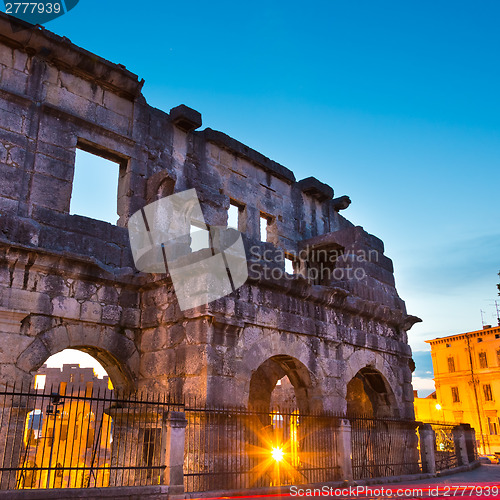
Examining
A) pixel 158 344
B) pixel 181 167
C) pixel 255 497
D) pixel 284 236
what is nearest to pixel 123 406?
pixel 158 344

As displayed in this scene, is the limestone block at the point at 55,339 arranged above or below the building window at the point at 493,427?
above

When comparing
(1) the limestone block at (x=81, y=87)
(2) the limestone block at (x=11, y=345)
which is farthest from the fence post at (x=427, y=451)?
(1) the limestone block at (x=81, y=87)

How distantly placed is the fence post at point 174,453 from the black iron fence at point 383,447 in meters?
4.10

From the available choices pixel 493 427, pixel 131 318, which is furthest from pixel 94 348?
pixel 493 427

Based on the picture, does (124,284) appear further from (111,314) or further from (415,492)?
(415,492)

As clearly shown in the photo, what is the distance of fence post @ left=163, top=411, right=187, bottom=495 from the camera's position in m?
6.01

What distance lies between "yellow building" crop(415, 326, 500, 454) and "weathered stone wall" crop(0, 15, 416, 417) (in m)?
27.6

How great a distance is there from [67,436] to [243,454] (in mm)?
3374

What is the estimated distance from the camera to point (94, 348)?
8531 mm

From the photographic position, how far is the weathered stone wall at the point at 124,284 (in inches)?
299

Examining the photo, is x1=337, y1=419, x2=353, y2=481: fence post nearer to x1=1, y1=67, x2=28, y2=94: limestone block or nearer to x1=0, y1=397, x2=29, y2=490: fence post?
x1=0, y1=397, x2=29, y2=490: fence post

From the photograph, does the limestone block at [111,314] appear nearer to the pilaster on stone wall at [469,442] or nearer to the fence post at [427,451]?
the fence post at [427,451]

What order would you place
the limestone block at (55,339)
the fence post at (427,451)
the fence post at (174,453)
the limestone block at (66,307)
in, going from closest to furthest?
the fence post at (174,453), the limestone block at (55,339), the limestone block at (66,307), the fence post at (427,451)

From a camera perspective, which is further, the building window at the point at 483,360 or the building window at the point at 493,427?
the building window at the point at 483,360
